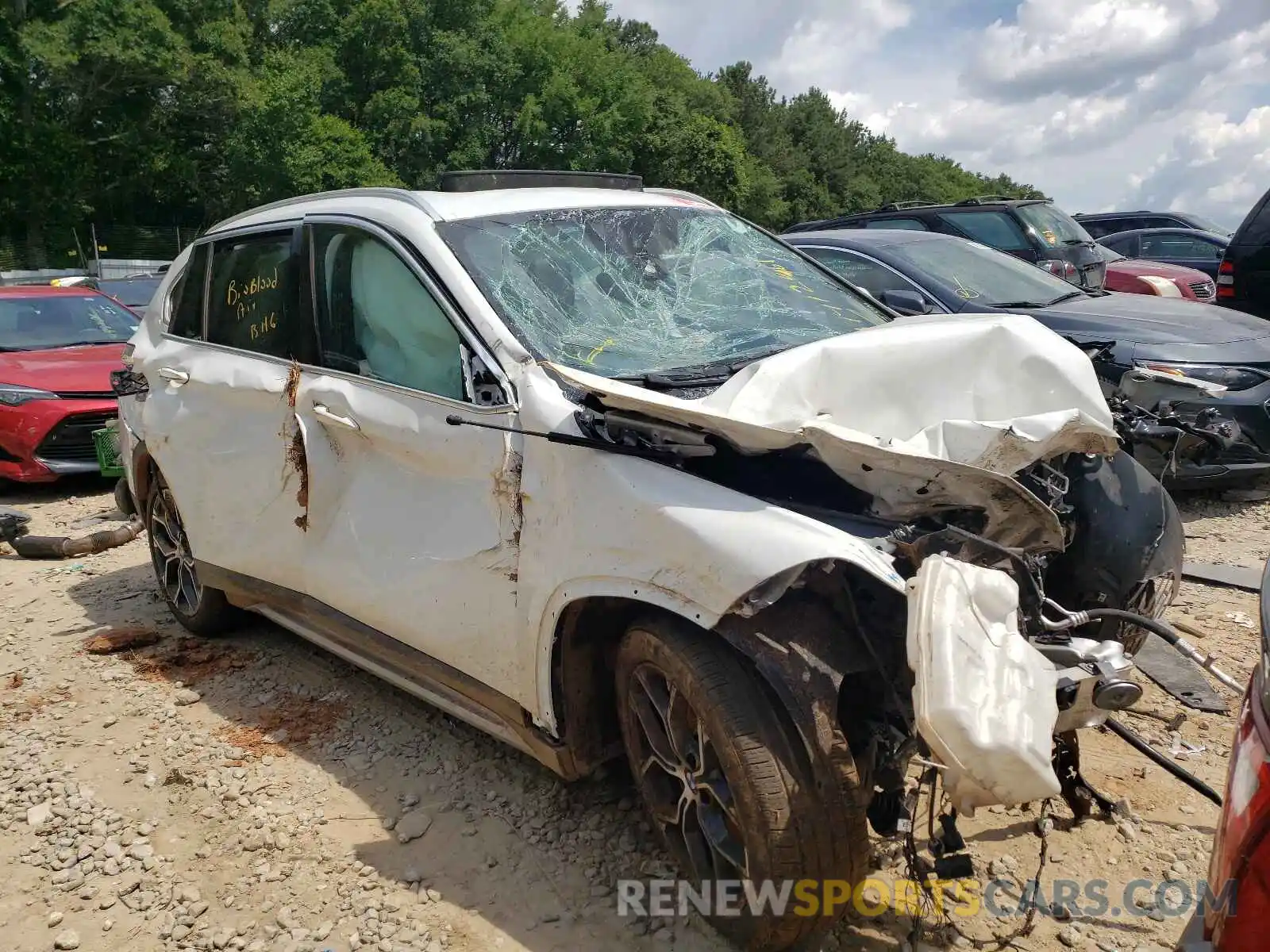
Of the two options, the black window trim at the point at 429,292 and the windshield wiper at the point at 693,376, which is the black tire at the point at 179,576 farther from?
the windshield wiper at the point at 693,376

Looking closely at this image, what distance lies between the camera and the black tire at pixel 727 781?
2.24 m

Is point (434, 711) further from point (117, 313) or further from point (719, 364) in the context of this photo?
point (117, 313)

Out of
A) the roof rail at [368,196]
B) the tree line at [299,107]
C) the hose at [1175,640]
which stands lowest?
the hose at [1175,640]

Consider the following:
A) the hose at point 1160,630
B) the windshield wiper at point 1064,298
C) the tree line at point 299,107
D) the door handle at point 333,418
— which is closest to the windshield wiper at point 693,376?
the door handle at point 333,418

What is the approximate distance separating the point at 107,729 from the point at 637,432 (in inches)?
110

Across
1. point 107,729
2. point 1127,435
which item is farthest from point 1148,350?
point 107,729

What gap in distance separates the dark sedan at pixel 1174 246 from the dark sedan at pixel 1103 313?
8.68 m

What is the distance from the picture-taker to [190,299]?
14.9ft

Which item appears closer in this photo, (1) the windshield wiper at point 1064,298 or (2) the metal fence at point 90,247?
(1) the windshield wiper at point 1064,298

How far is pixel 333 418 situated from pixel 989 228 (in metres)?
7.75

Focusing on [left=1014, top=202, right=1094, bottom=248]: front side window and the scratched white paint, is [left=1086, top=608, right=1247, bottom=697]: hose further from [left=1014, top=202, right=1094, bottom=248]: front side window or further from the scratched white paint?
[left=1014, top=202, right=1094, bottom=248]: front side window

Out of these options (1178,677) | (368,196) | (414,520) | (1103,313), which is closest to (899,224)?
(1103,313)

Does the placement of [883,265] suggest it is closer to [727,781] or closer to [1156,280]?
[727,781]

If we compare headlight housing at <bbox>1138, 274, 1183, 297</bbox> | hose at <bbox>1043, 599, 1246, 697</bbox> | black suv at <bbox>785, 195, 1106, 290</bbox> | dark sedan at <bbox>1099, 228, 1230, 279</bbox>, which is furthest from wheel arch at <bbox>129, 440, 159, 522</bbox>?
dark sedan at <bbox>1099, 228, 1230, 279</bbox>
